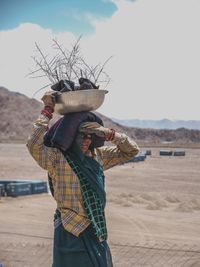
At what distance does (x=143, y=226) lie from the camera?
1313cm

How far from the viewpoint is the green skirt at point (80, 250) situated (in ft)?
10.2

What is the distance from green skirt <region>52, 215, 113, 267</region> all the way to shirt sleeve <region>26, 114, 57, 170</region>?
16.4 inches

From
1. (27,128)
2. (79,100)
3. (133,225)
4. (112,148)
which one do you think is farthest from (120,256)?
(27,128)

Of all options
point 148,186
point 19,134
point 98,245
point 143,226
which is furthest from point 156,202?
point 19,134

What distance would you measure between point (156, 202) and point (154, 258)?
9083 millimetres

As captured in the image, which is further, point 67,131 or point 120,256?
point 120,256

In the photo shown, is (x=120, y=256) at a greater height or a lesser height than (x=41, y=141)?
lesser

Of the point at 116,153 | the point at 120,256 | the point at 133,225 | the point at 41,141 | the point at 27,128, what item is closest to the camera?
the point at 41,141

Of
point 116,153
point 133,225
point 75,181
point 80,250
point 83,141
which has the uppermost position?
point 83,141

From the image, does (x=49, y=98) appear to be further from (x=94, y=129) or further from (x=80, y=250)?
(x=80, y=250)

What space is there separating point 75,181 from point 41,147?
0.29 m

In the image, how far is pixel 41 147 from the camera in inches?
127

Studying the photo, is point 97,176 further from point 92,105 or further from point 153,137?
point 153,137

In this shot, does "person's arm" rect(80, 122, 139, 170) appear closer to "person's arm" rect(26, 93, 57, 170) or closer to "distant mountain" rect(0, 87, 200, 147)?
"person's arm" rect(26, 93, 57, 170)
